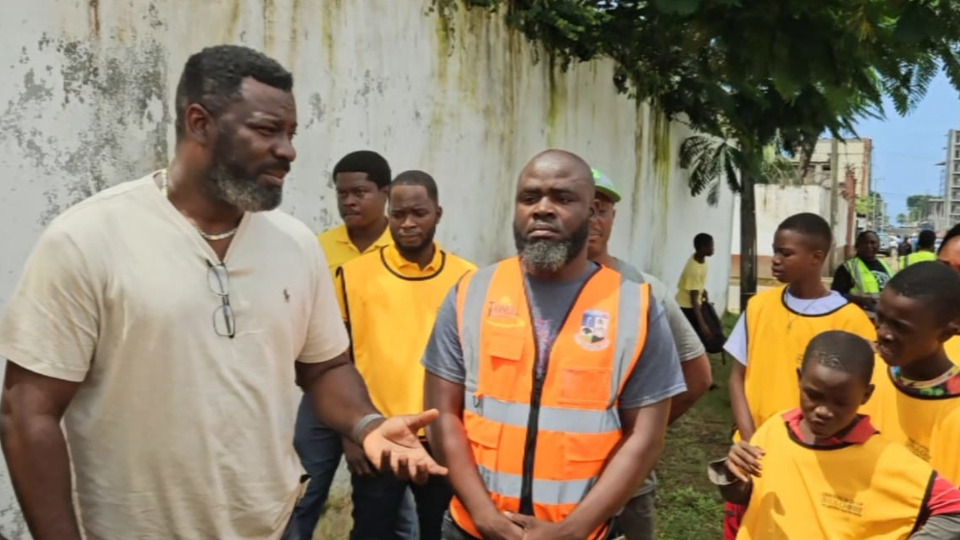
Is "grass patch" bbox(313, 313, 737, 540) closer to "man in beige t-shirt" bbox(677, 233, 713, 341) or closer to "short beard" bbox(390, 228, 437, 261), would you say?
"man in beige t-shirt" bbox(677, 233, 713, 341)

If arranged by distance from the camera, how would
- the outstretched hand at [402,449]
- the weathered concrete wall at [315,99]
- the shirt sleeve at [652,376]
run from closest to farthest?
the outstretched hand at [402,449]
the shirt sleeve at [652,376]
the weathered concrete wall at [315,99]

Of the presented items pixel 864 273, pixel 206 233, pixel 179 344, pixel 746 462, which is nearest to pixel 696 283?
pixel 864 273

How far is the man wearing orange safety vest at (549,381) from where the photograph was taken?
2369 millimetres

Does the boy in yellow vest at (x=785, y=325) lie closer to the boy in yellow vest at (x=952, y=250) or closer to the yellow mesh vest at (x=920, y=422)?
the yellow mesh vest at (x=920, y=422)

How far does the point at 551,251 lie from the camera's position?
8.16ft

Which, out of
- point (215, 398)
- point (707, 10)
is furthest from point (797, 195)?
point (215, 398)

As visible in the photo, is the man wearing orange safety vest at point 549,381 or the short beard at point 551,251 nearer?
the man wearing orange safety vest at point 549,381

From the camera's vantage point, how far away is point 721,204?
15422 millimetres

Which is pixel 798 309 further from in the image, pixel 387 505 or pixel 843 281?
pixel 843 281

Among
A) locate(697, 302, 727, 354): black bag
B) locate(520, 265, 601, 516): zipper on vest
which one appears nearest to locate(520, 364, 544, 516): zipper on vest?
locate(520, 265, 601, 516): zipper on vest

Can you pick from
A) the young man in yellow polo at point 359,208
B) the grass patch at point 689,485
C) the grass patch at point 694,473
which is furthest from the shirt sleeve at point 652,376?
the grass patch at point 689,485

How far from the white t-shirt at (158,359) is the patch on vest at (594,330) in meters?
0.78

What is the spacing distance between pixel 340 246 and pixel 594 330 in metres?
1.77

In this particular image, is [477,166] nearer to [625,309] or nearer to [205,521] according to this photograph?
[625,309]
